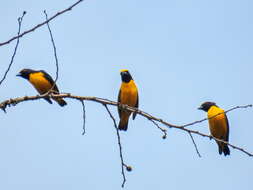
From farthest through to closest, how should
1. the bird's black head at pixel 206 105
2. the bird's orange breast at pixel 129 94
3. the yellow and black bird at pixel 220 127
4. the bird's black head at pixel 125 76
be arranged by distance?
the bird's black head at pixel 206 105 < the bird's black head at pixel 125 76 < the yellow and black bird at pixel 220 127 < the bird's orange breast at pixel 129 94

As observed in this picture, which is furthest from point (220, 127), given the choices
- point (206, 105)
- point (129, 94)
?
point (129, 94)

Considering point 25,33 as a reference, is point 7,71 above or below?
below

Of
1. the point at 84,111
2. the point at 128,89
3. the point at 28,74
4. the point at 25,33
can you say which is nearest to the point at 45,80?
the point at 28,74

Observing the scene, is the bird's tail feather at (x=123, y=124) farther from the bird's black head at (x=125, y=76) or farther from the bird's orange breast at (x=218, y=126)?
the bird's orange breast at (x=218, y=126)

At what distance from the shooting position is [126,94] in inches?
368

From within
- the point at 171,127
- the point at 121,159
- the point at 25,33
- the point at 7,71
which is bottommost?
the point at 121,159

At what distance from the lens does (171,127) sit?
367cm

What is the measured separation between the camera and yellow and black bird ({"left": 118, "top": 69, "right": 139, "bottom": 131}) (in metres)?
9.35

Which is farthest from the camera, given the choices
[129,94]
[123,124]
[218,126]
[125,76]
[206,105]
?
[206,105]

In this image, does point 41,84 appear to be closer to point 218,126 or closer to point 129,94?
point 129,94

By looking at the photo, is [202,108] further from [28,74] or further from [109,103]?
[109,103]

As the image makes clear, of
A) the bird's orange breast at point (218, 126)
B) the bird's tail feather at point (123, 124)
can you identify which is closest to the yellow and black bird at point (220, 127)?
the bird's orange breast at point (218, 126)

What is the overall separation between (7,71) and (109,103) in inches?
33.0

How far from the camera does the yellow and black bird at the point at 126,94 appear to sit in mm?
9352
